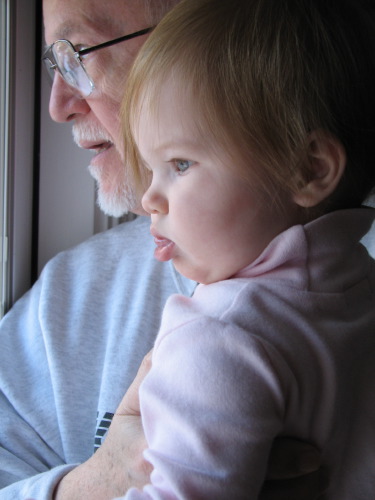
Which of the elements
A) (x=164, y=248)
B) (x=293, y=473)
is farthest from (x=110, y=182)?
(x=293, y=473)

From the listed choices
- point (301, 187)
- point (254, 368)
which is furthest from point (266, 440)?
point (301, 187)

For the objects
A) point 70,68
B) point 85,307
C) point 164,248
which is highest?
point 70,68

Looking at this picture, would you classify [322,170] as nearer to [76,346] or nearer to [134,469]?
[134,469]

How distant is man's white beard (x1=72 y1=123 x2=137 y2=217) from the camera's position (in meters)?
1.55

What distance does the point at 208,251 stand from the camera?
0.80m

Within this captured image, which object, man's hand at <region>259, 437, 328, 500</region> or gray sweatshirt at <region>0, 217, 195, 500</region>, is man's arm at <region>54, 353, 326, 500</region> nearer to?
man's hand at <region>259, 437, 328, 500</region>

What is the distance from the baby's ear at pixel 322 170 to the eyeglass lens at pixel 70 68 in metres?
0.89

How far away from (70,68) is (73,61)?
24 millimetres

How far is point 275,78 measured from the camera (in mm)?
755

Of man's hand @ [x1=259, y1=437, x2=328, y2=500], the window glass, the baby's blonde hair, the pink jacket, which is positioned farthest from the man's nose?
man's hand @ [x1=259, y1=437, x2=328, y2=500]

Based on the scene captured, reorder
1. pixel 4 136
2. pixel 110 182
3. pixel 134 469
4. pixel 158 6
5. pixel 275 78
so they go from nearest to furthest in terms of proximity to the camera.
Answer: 1. pixel 275 78
2. pixel 134 469
3. pixel 158 6
4. pixel 110 182
5. pixel 4 136

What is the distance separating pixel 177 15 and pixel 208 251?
1.23 feet

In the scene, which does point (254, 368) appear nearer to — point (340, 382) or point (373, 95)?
point (340, 382)

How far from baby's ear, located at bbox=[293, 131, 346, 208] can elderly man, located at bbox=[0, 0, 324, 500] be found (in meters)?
0.76
